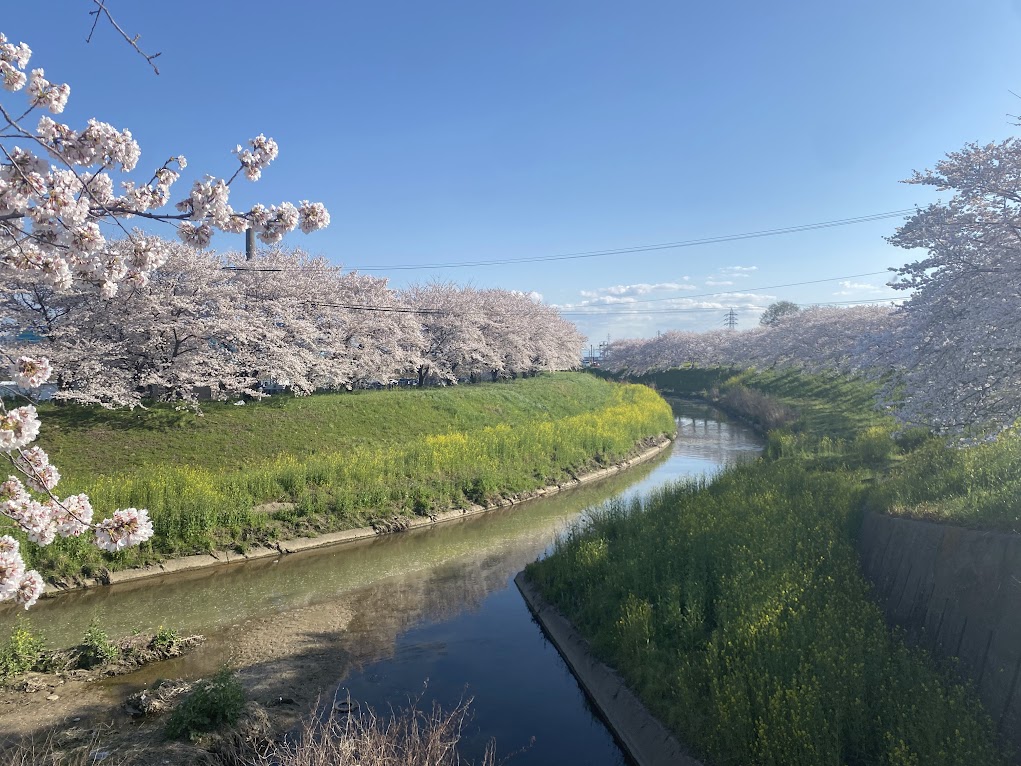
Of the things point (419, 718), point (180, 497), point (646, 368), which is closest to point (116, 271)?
point (419, 718)

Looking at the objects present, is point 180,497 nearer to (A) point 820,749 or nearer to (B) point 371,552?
(B) point 371,552

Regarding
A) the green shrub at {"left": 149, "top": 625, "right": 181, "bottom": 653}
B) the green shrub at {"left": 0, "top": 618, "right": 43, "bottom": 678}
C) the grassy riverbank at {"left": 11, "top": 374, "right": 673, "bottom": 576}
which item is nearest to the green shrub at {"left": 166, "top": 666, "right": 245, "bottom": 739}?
the green shrub at {"left": 149, "top": 625, "right": 181, "bottom": 653}

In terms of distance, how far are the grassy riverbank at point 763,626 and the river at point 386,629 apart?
1307mm

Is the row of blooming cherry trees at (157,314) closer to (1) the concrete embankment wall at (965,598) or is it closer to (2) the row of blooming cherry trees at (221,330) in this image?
(2) the row of blooming cherry trees at (221,330)

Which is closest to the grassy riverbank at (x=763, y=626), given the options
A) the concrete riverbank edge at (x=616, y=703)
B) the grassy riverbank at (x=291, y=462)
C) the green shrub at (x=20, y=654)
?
the concrete riverbank edge at (x=616, y=703)

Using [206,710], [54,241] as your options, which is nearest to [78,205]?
[54,241]

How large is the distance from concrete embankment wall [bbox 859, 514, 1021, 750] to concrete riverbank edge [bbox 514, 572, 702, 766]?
12.1 feet

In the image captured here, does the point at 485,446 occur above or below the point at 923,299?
below

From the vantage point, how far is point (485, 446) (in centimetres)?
2706

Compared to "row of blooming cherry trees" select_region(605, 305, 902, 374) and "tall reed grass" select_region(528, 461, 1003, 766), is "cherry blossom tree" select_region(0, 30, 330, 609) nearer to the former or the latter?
"tall reed grass" select_region(528, 461, 1003, 766)

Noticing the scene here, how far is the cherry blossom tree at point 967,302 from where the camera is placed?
10.0 m

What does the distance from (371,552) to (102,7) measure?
17.1 meters

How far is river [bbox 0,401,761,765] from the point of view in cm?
1068

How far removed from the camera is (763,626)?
366 inches
